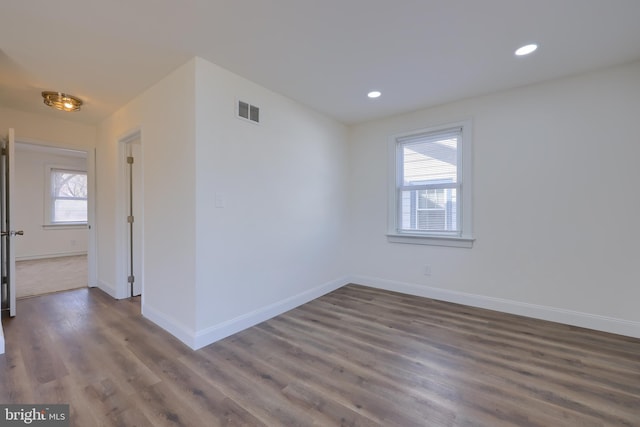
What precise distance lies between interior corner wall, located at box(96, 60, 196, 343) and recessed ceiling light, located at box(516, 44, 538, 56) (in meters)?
2.84

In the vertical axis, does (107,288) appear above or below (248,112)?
below

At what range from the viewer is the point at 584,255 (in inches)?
109

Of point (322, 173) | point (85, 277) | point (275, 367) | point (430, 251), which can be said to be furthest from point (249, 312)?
point (85, 277)

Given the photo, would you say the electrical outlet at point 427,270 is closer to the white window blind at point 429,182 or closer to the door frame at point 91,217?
the white window blind at point 429,182

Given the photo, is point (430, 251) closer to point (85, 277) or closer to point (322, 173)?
point (322, 173)

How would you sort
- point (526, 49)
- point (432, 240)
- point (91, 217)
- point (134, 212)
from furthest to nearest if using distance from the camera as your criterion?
point (91, 217) < point (134, 212) < point (432, 240) < point (526, 49)

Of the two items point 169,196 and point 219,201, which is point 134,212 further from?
point 219,201

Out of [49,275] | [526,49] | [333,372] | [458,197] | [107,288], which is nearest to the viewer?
[333,372]

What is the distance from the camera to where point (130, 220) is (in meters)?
3.75

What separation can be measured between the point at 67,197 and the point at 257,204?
22.7 feet

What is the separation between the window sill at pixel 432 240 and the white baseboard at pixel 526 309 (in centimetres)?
60

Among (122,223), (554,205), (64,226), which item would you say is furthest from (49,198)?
(554,205)

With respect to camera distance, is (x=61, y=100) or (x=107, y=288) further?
(x=107, y=288)

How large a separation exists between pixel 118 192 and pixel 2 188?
1.10 meters
